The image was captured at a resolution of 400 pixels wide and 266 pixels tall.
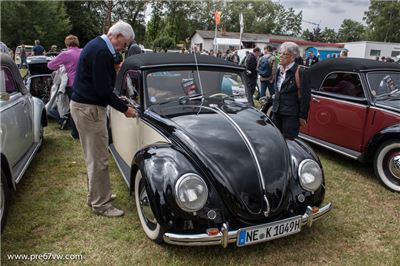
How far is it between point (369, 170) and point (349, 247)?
2.72 m

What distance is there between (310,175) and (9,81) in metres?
4.25

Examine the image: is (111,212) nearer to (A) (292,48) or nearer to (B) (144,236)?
(B) (144,236)

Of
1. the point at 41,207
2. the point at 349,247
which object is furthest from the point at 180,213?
the point at 41,207

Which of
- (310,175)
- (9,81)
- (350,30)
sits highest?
(350,30)

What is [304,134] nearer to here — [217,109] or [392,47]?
[217,109]

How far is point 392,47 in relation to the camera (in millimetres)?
38531

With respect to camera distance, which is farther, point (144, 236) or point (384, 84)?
point (384, 84)

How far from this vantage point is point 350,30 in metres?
91.9

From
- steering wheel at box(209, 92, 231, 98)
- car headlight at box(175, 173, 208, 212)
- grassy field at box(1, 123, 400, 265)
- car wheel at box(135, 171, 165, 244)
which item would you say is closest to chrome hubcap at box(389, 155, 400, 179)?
grassy field at box(1, 123, 400, 265)

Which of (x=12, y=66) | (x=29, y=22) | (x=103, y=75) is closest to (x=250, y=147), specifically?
(x=103, y=75)

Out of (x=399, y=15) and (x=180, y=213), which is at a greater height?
(x=399, y=15)

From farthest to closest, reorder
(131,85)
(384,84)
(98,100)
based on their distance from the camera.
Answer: (384,84) → (131,85) → (98,100)

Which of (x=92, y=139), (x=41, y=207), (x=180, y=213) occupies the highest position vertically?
(x=92, y=139)

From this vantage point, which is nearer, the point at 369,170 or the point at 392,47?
the point at 369,170
